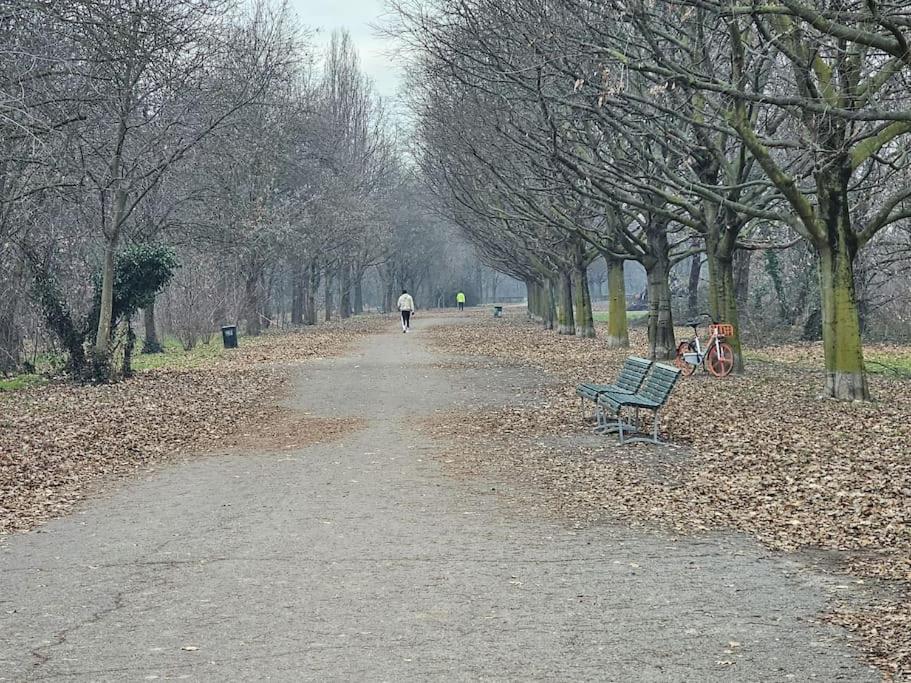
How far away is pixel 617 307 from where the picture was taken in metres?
30.5

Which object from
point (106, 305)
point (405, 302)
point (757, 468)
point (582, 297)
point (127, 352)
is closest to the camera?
point (757, 468)

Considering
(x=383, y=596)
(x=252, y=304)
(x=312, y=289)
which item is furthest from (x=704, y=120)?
(x=312, y=289)

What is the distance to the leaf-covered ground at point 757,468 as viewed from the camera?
7.75m

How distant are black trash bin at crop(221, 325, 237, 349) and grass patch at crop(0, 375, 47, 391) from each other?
11.3m

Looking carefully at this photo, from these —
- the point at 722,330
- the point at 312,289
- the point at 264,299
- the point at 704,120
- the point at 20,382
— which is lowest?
the point at 20,382

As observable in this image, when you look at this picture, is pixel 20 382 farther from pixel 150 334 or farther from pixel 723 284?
pixel 723 284

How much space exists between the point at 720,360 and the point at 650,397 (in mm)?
8477

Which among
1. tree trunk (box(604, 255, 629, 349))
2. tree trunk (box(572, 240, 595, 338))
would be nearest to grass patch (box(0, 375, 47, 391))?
tree trunk (box(604, 255, 629, 349))

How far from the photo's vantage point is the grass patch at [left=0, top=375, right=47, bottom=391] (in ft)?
69.3

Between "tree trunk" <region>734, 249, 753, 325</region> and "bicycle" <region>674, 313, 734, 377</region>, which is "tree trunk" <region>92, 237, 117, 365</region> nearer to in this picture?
"bicycle" <region>674, 313, 734, 377</region>

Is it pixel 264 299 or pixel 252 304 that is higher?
pixel 264 299

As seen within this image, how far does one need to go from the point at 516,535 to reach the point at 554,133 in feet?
34.5

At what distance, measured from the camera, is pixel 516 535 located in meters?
8.49

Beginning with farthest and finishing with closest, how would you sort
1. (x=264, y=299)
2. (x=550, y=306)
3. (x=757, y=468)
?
(x=264, y=299) → (x=550, y=306) → (x=757, y=468)
